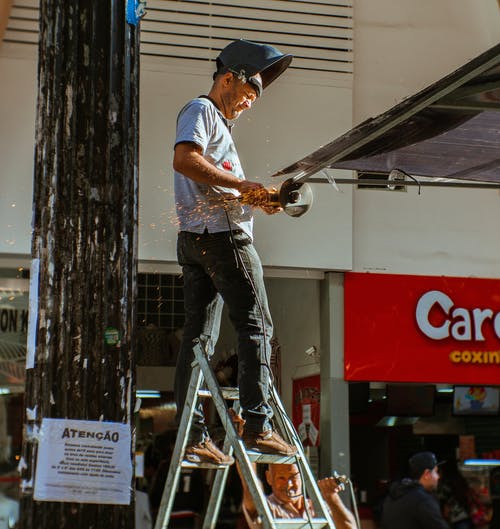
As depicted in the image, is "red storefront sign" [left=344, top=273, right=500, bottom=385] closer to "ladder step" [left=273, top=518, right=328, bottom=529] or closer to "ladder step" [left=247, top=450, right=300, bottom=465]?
"ladder step" [left=273, top=518, right=328, bottom=529]

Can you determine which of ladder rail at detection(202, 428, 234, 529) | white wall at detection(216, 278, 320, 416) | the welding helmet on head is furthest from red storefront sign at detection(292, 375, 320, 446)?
the welding helmet on head

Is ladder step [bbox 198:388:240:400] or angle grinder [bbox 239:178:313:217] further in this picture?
ladder step [bbox 198:388:240:400]

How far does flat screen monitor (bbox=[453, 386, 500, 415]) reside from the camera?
10.8 m

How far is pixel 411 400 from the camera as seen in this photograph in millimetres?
10836

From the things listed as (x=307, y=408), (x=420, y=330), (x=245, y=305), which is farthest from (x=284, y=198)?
(x=307, y=408)

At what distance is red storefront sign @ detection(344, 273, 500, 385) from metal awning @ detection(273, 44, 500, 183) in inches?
146

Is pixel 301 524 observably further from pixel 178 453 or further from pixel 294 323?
pixel 294 323

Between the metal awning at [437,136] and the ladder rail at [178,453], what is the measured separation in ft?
3.49

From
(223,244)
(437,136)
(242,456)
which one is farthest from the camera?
(437,136)

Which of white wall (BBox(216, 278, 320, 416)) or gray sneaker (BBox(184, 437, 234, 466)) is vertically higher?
white wall (BBox(216, 278, 320, 416))

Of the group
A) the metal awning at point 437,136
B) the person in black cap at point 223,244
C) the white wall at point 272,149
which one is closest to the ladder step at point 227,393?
the person in black cap at point 223,244

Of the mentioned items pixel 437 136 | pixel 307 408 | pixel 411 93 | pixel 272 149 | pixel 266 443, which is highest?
pixel 411 93

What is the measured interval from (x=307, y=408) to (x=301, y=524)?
5.45 meters

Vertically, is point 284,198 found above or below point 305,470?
above
